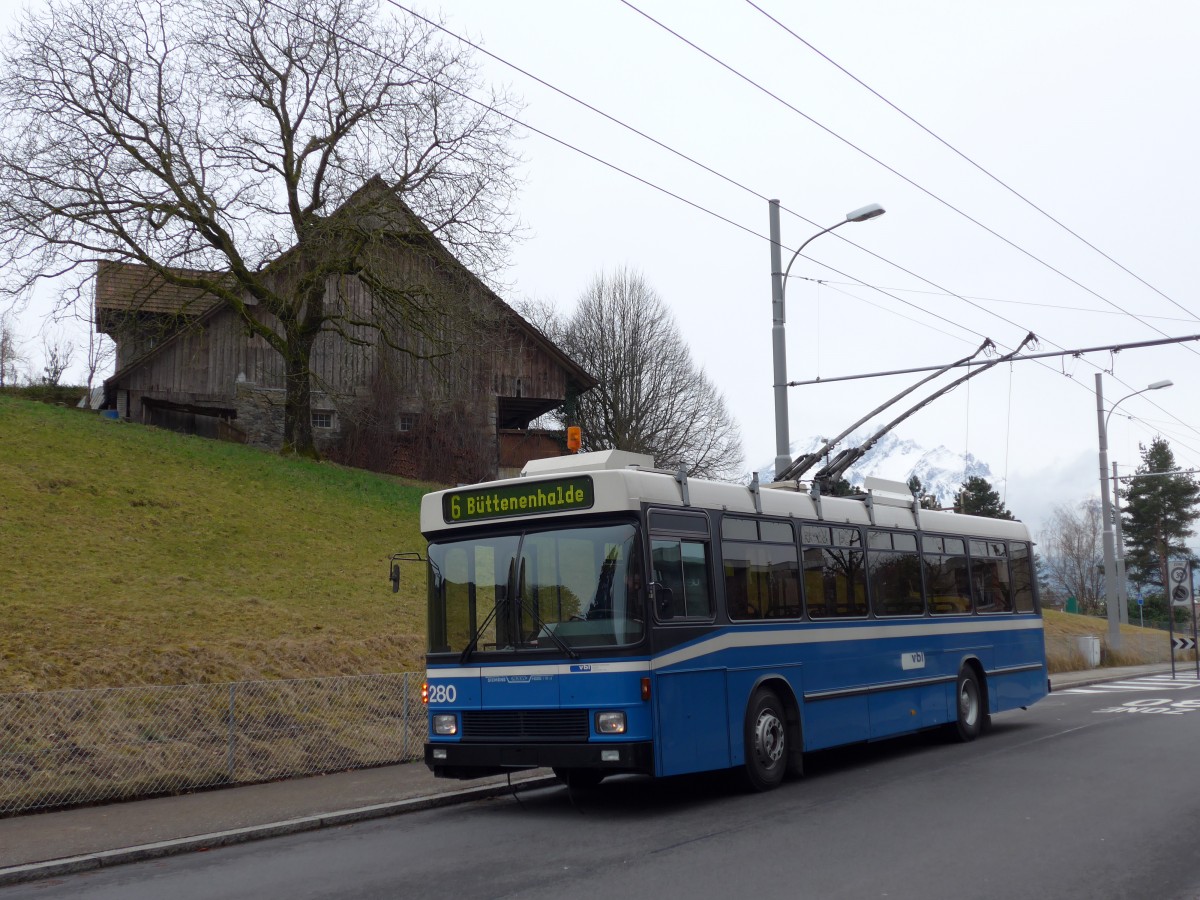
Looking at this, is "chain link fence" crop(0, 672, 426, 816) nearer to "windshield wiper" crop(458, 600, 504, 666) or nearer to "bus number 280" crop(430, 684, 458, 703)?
"bus number 280" crop(430, 684, 458, 703)

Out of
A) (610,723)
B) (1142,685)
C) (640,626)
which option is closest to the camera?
(610,723)

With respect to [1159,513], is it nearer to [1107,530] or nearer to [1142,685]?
[1107,530]

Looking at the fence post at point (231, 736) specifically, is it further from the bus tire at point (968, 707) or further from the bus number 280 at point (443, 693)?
the bus tire at point (968, 707)

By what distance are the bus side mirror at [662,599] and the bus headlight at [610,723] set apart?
2.96 feet

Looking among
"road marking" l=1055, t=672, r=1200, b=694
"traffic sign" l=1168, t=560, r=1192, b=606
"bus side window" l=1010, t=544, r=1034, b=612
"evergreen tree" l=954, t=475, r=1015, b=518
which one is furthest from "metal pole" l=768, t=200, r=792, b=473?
"evergreen tree" l=954, t=475, r=1015, b=518

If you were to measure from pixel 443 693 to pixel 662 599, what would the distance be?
2.24 meters

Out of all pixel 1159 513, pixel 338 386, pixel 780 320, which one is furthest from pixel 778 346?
pixel 1159 513

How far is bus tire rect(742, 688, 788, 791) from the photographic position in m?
11.0

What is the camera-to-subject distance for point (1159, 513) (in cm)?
7794

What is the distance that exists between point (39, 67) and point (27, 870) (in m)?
26.2

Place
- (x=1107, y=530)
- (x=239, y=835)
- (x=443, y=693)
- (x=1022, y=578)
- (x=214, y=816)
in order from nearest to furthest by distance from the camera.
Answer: (x=239, y=835) < (x=214, y=816) < (x=443, y=693) < (x=1022, y=578) < (x=1107, y=530)

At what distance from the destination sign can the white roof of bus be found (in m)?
0.04

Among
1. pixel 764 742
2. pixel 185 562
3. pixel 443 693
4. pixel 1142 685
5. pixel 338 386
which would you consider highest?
pixel 338 386

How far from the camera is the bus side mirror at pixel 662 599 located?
32.3ft
